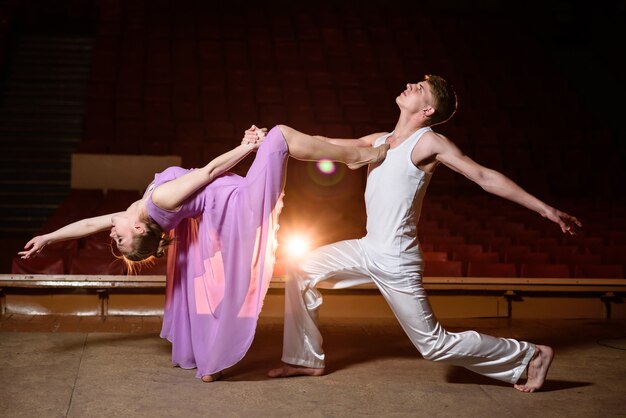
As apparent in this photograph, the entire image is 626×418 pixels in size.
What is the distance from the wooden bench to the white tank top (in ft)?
3.12

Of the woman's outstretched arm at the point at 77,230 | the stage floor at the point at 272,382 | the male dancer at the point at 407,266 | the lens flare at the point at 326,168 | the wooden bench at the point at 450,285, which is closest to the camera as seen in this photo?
the stage floor at the point at 272,382

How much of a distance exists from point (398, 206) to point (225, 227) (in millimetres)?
447

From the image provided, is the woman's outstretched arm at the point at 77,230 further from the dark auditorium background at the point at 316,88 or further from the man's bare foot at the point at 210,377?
the dark auditorium background at the point at 316,88

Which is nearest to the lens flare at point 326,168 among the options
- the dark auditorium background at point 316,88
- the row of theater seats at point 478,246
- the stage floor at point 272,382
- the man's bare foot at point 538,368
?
the dark auditorium background at point 316,88

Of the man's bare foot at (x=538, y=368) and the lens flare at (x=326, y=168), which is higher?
the lens flare at (x=326, y=168)

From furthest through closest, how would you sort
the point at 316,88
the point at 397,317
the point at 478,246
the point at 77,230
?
1. the point at 316,88
2. the point at 478,246
3. the point at 77,230
4. the point at 397,317

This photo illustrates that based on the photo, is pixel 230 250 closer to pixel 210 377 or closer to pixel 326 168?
pixel 210 377

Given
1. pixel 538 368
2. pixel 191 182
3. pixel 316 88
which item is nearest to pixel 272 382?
pixel 191 182

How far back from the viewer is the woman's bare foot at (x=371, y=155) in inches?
67.7

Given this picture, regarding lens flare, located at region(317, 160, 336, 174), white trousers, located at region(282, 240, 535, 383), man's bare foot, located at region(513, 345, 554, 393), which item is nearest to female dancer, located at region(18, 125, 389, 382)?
white trousers, located at region(282, 240, 535, 383)

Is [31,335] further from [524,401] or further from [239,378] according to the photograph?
[524,401]

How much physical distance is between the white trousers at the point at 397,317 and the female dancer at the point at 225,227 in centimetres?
13

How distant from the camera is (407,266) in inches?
67.0

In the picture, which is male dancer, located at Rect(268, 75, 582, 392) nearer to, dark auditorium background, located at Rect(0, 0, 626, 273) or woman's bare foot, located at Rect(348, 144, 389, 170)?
woman's bare foot, located at Rect(348, 144, 389, 170)
